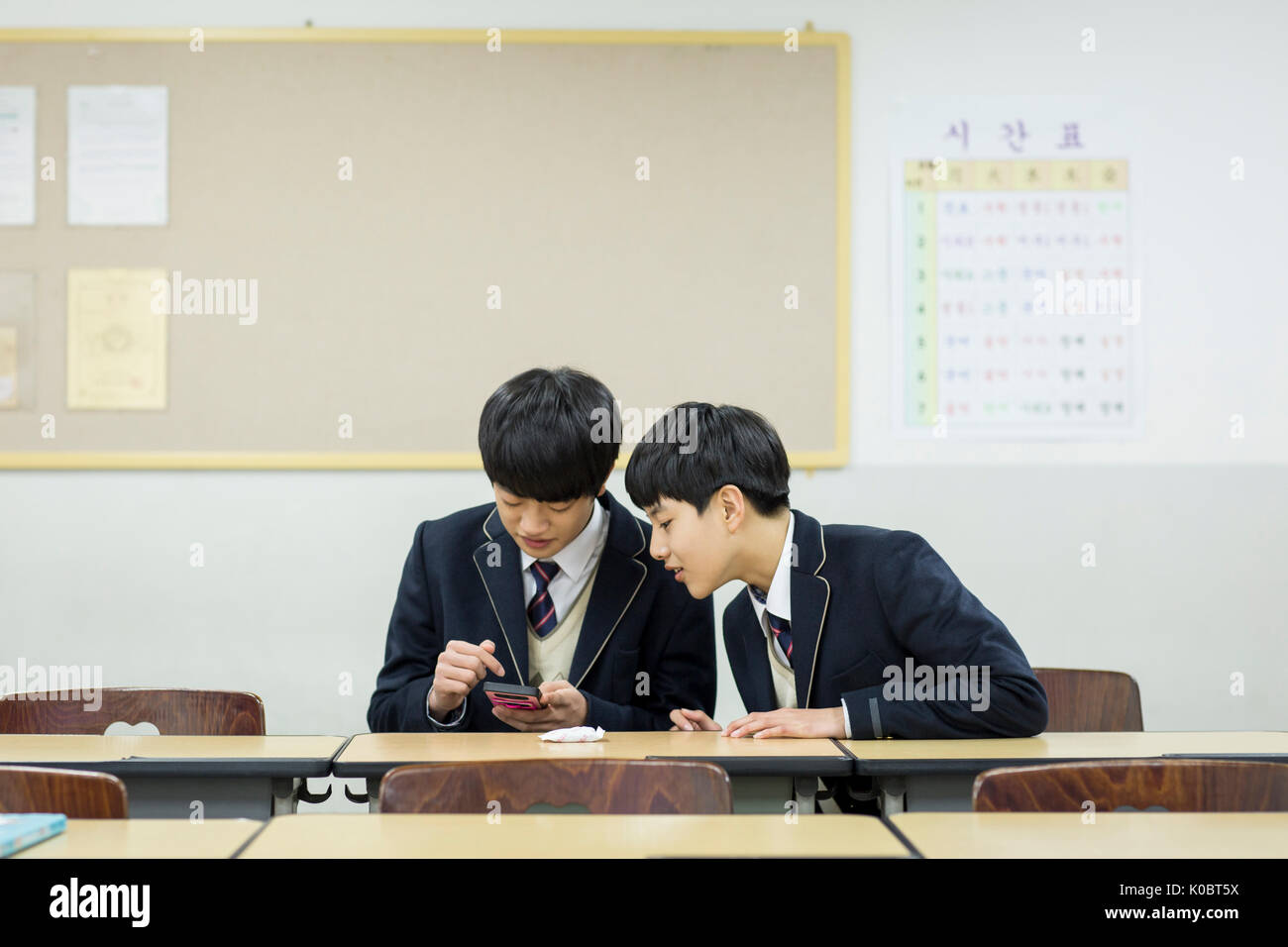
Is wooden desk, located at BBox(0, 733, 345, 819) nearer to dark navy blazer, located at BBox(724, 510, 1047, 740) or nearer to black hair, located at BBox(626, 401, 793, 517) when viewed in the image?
black hair, located at BBox(626, 401, 793, 517)

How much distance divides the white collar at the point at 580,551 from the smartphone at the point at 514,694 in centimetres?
33

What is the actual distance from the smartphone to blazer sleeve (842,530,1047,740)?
0.50m

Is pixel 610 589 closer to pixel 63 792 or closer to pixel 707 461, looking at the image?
pixel 707 461

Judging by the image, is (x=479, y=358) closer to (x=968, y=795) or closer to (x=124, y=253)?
(x=124, y=253)

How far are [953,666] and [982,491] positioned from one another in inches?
49.2

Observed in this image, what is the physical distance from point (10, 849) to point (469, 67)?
234cm

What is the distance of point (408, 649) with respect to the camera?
81.9 inches

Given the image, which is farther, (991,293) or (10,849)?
(991,293)

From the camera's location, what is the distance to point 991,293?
2928 mm

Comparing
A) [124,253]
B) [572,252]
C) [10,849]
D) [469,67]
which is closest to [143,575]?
[124,253]

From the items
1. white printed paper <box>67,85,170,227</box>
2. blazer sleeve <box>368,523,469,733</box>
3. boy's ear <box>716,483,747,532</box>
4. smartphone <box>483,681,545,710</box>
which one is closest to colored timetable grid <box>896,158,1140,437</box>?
boy's ear <box>716,483,747,532</box>

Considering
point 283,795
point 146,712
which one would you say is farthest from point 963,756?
point 146,712

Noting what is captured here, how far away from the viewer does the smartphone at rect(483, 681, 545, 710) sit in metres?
1.75
